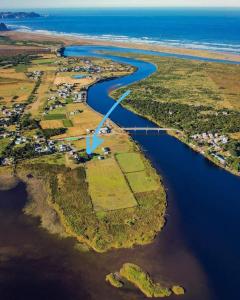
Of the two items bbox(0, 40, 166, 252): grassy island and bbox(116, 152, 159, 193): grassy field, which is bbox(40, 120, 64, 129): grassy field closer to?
bbox(0, 40, 166, 252): grassy island

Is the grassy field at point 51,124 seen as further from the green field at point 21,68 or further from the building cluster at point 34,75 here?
the green field at point 21,68

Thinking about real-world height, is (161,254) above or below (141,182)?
below

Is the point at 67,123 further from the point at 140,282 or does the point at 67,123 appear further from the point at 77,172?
the point at 140,282

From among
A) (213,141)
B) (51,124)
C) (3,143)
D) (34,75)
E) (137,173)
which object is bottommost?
(3,143)

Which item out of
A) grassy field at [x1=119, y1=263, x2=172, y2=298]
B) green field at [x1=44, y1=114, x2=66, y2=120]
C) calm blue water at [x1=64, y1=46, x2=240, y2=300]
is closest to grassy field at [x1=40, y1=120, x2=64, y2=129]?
green field at [x1=44, y1=114, x2=66, y2=120]

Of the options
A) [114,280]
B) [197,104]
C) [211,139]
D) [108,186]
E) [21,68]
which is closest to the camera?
[114,280]

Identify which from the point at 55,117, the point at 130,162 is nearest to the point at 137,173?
the point at 130,162
